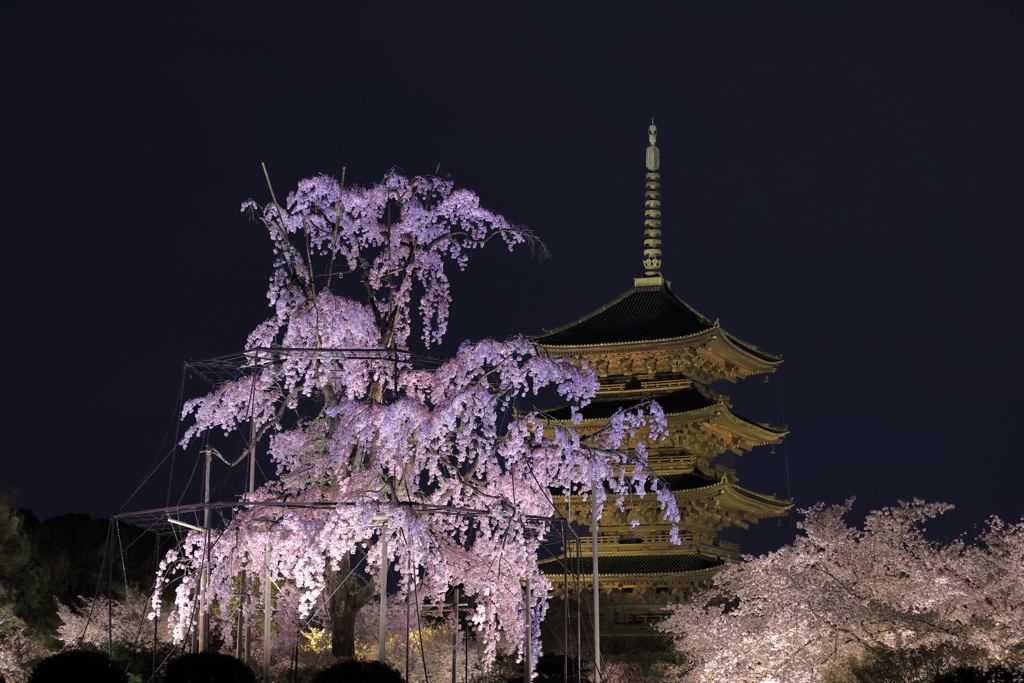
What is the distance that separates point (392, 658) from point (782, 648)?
6.92 metres

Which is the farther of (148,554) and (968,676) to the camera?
(148,554)

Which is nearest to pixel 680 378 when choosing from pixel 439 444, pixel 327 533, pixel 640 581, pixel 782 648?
pixel 640 581

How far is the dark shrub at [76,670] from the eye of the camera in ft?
57.9

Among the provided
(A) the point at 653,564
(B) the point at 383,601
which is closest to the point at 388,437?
(B) the point at 383,601

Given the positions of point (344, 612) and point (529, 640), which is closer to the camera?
Answer: point (529, 640)

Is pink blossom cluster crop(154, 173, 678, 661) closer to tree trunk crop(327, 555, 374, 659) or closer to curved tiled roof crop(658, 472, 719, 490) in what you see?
tree trunk crop(327, 555, 374, 659)

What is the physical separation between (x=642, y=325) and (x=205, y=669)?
21479mm

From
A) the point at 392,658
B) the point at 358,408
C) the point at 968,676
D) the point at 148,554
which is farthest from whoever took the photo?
the point at 148,554

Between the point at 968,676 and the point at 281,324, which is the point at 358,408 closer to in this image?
the point at 281,324

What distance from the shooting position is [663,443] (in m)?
35.4

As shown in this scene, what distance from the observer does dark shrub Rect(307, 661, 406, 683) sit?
54.3 ft

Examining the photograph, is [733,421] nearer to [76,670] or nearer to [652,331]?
[652,331]

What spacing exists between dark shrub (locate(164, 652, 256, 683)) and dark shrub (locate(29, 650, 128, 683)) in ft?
3.91

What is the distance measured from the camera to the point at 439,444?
19328 mm
